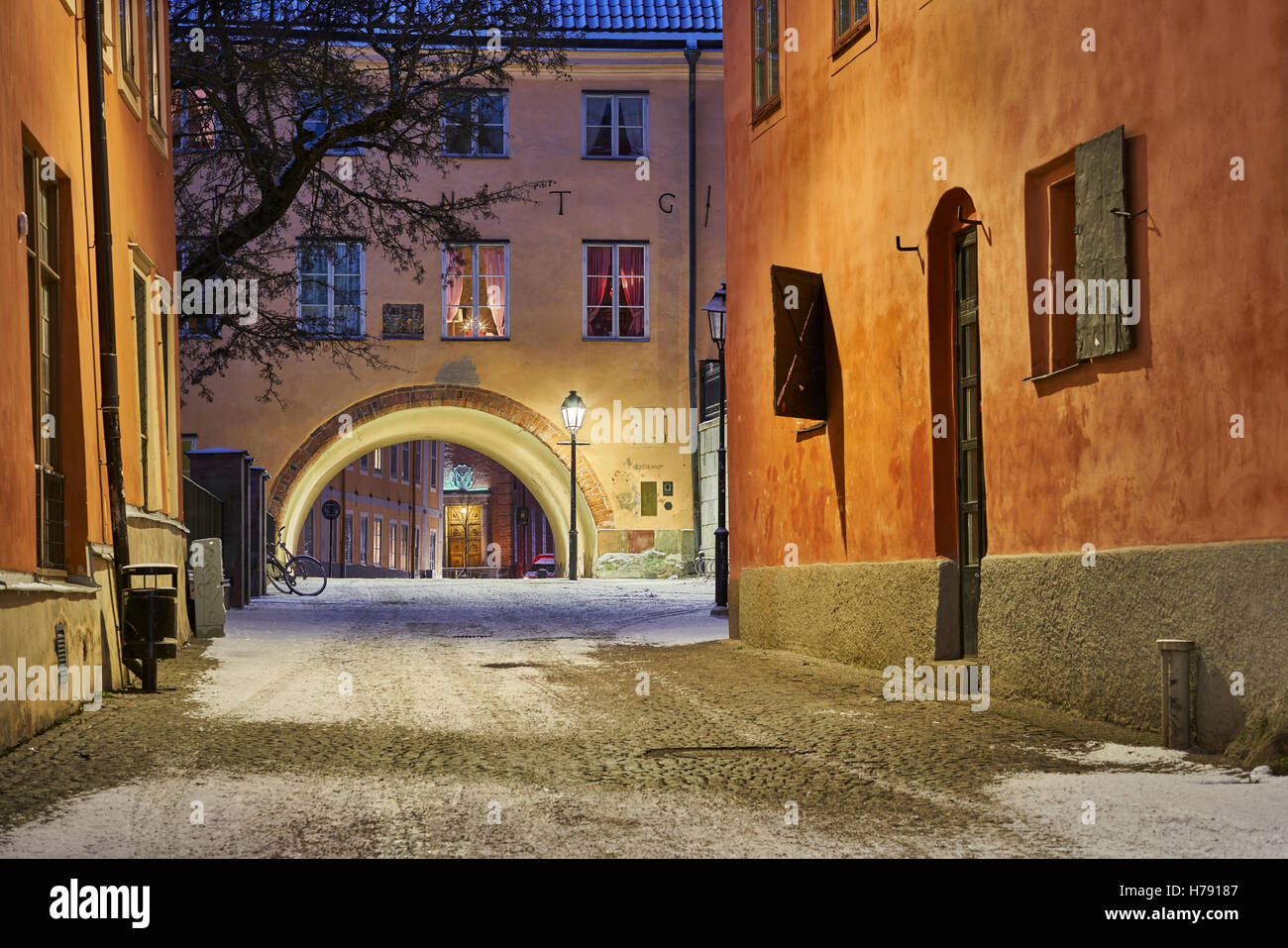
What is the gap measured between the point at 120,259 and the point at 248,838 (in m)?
7.48

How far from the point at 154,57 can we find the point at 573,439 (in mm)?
15202

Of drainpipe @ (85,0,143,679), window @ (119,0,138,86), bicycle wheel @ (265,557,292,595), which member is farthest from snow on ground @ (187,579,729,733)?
window @ (119,0,138,86)

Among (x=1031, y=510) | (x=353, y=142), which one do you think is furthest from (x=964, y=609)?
(x=353, y=142)

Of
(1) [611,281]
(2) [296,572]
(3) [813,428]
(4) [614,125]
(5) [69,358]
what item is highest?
(4) [614,125]

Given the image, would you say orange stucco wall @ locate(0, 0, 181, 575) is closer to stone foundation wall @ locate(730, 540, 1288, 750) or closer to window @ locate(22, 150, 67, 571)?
window @ locate(22, 150, 67, 571)

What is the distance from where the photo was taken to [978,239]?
9703 millimetres

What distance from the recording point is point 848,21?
11977mm

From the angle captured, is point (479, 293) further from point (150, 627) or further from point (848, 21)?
point (150, 627)

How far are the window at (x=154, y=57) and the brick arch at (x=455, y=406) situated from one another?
47.7ft

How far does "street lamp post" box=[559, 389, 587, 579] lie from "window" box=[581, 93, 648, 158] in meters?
4.66

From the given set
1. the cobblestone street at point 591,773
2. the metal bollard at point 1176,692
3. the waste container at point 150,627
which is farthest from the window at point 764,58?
the metal bollard at point 1176,692

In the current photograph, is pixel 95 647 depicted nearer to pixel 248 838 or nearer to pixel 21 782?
pixel 21 782

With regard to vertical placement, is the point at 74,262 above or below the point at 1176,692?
above

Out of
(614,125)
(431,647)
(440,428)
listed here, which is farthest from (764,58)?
(440,428)
